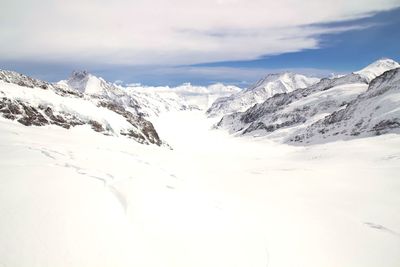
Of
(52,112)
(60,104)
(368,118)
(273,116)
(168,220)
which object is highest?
(60,104)

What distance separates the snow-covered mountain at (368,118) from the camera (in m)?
89.4

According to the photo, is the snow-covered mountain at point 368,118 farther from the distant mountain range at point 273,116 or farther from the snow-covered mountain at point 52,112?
the snow-covered mountain at point 52,112

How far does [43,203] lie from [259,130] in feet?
521

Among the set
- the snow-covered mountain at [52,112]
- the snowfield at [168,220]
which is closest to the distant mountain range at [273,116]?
the snow-covered mountain at [52,112]

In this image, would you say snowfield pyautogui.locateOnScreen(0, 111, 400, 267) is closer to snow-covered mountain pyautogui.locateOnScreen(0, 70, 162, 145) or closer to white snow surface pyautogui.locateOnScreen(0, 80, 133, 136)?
snow-covered mountain pyautogui.locateOnScreen(0, 70, 162, 145)

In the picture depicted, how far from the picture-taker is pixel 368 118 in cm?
9900

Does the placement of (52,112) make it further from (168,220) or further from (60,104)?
(168,220)

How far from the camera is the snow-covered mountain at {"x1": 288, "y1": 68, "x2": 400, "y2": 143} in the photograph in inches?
3521

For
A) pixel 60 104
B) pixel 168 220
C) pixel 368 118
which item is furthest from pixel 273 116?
pixel 168 220

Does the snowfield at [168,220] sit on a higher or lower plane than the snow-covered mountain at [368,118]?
higher

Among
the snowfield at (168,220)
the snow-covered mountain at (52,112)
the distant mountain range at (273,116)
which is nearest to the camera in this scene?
the snowfield at (168,220)

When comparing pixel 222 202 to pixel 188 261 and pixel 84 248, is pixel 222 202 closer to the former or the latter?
pixel 188 261

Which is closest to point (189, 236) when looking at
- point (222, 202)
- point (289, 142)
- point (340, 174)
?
point (222, 202)

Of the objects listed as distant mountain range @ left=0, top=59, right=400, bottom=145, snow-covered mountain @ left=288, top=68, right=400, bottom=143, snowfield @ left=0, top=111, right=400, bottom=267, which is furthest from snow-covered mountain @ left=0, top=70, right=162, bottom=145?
snow-covered mountain @ left=288, top=68, right=400, bottom=143
